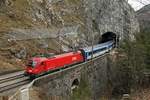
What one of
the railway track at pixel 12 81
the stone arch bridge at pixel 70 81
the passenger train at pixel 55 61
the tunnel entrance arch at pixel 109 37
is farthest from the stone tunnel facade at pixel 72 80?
the tunnel entrance arch at pixel 109 37

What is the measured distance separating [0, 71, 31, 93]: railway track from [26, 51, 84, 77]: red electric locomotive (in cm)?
86

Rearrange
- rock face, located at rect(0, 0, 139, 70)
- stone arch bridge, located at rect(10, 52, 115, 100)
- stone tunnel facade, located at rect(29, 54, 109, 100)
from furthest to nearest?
→ rock face, located at rect(0, 0, 139, 70)
stone tunnel facade, located at rect(29, 54, 109, 100)
stone arch bridge, located at rect(10, 52, 115, 100)

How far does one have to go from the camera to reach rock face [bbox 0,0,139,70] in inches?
1596

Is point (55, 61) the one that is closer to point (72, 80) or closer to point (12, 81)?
point (72, 80)

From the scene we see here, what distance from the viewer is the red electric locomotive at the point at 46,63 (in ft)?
101

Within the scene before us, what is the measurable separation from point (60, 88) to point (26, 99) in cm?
1293

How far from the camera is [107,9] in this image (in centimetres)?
6806

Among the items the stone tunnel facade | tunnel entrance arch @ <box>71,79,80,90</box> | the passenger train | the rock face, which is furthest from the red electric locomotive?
the rock face

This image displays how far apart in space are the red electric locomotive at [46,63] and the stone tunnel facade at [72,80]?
3.20 feet

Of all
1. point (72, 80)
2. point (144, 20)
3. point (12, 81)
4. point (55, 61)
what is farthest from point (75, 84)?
point (144, 20)

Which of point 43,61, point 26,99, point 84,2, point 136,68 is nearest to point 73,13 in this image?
point 84,2

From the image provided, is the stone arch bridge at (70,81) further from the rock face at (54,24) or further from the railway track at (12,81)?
the rock face at (54,24)

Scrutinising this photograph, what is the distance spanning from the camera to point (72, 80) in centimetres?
3575

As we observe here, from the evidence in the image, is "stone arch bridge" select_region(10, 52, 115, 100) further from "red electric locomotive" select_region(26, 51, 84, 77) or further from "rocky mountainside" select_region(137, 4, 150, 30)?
"rocky mountainside" select_region(137, 4, 150, 30)
